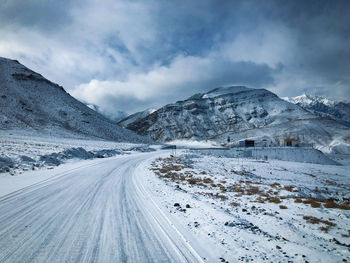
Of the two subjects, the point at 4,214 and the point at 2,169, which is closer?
the point at 4,214

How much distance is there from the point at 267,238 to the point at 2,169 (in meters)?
16.8

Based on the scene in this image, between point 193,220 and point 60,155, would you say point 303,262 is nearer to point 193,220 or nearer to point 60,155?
point 193,220

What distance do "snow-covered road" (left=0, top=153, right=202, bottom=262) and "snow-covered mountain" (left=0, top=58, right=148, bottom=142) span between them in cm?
6918

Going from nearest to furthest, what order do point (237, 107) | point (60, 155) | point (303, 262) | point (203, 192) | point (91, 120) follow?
1. point (303, 262)
2. point (203, 192)
3. point (60, 155)
4. point (91, 120)
5. point (237, 107)

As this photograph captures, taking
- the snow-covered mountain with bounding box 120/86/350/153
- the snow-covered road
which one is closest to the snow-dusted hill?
the snow-covered mountain with bounding box 120/86/350/153

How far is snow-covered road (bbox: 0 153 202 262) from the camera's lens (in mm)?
3650

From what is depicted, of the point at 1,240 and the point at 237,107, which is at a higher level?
the point at 237,107

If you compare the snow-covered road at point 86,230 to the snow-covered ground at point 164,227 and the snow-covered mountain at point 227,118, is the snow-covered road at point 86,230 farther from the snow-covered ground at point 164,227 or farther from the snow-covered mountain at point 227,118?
the snow-covered mountain at point 227,118

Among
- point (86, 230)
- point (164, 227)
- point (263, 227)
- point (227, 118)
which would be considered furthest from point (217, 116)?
point (86, 230)

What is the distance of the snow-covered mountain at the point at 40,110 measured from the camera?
6712cm

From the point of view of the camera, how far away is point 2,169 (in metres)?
12.5

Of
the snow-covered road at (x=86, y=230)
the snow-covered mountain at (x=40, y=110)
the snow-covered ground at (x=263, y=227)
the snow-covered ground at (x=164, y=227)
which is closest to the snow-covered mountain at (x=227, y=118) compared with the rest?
the snow-covered mountain at (x=40, y=110)

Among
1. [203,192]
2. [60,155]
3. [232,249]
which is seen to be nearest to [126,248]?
[232,249]

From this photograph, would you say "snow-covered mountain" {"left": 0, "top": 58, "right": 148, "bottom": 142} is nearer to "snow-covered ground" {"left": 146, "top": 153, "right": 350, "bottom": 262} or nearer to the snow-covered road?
the snow-covered road
